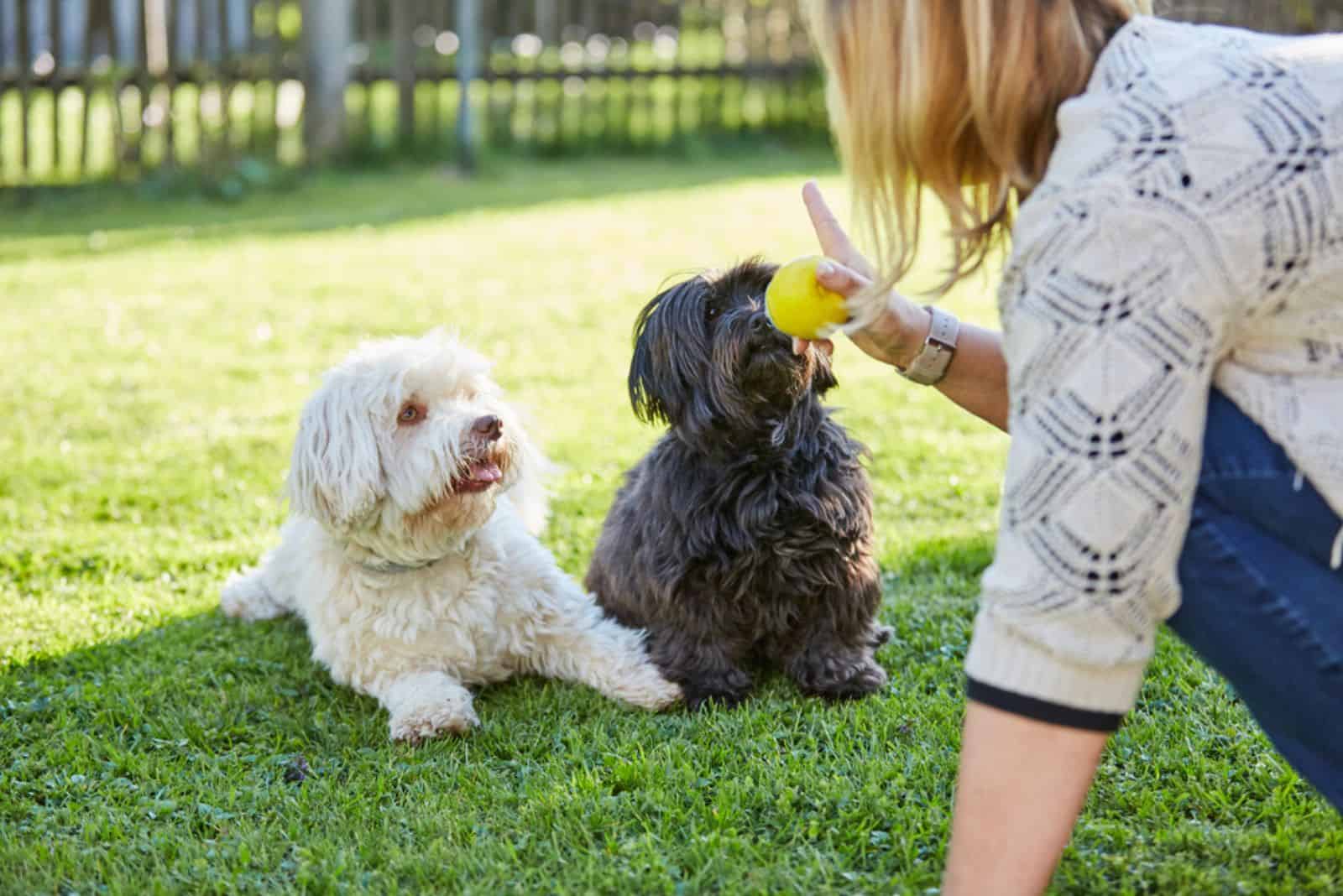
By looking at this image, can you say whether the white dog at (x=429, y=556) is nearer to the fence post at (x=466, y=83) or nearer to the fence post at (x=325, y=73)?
the fence post at (x=466, y=83)

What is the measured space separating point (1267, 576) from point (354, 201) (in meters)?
9.64

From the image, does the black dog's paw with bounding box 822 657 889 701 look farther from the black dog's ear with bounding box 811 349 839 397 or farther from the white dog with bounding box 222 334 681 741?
the black dog's ear with bounding box 811 349 839 397

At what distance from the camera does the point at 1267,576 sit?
73.8 inches

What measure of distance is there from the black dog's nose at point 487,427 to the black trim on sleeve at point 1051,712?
178 centimetres

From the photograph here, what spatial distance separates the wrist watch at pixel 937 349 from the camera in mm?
2754

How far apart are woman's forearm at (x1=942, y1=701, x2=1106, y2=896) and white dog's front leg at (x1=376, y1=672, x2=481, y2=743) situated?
5.21ft

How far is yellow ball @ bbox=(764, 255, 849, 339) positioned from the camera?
261cm

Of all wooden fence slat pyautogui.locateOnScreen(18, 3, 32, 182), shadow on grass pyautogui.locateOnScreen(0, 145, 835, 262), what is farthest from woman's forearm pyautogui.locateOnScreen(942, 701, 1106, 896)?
wooden fence slat pyautogui.locateOnScreen(18, 3, 32, 182)

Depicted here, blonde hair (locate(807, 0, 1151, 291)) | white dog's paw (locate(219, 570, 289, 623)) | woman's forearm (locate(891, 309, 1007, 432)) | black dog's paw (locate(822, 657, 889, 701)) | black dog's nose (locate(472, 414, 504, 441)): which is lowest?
white dog's paw (locate(219, 570, 289, 623))

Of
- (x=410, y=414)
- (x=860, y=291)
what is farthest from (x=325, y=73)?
(x=860, y=291)

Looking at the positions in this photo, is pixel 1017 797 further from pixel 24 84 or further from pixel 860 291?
pixel 24 84

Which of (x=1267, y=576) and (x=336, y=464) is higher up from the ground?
(x=1267, y=576)

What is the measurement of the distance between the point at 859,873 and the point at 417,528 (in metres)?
1.46

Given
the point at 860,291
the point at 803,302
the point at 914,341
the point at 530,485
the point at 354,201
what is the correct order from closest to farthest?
the point at 860,291
the point at 803,302
the point at 914,341
the point at 530,485
the point at 354,201
